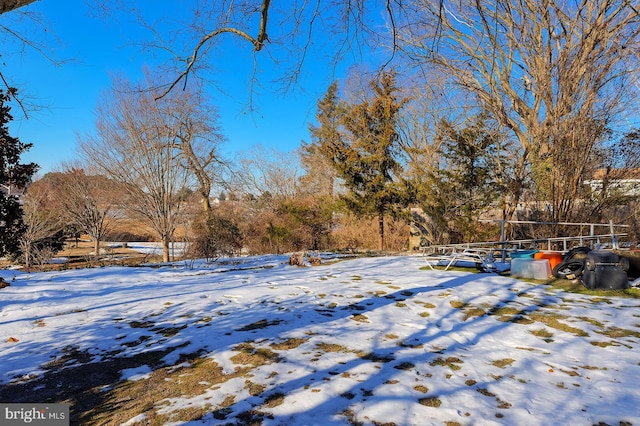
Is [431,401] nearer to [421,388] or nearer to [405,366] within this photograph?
[421,388]

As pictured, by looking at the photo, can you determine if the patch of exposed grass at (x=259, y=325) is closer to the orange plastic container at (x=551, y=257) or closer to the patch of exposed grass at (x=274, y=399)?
the patch of exposed grass at (x=274, y=399)

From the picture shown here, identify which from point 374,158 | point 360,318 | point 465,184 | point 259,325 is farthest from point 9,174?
point 465,184

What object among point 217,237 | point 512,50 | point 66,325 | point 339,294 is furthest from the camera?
Answer: point 217,237

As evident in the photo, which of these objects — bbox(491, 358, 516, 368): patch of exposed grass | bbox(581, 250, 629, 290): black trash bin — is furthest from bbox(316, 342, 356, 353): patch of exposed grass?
bbox(581, 250, 629, 290): black trash bin

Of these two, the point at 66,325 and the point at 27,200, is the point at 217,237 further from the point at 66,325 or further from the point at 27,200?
the point at 66,325

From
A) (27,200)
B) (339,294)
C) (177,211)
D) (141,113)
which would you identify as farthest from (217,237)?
(339,294)

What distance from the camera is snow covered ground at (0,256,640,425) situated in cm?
230

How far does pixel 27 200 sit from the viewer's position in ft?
45.1

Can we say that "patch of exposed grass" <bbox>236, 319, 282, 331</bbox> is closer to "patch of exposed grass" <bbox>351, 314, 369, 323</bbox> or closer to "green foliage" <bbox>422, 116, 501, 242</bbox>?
"patch of exposed grass" <bbox>351, 314, 369, 323</bbox>

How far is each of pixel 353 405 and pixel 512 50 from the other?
44.3ft

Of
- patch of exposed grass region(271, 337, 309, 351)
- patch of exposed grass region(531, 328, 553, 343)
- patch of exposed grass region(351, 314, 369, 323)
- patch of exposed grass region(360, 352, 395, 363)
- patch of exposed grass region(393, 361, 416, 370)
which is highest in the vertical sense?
patch of exposed grass region(351, 314, 369, 323)

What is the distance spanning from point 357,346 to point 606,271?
4.57 meters

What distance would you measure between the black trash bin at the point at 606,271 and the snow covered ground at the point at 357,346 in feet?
1.79

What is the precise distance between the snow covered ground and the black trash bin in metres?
0.55
